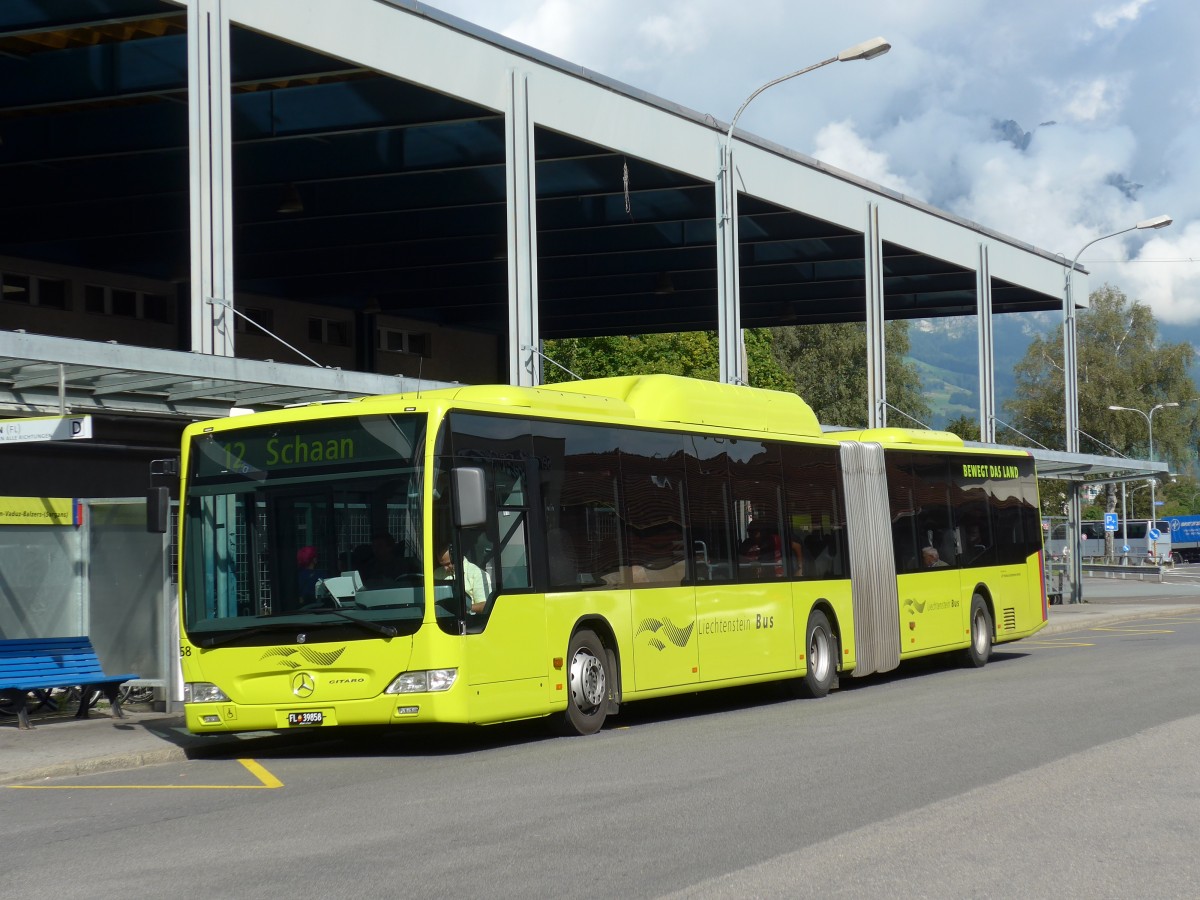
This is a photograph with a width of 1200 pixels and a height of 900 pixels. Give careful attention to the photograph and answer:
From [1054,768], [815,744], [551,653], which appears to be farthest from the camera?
[551,653]

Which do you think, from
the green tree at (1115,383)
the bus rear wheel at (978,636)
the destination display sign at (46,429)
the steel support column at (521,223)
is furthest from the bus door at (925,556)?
the green tree at (1115,383)

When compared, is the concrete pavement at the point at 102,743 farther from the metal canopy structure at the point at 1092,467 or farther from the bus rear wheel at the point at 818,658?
the metal canopy structure at the point at 1092,467

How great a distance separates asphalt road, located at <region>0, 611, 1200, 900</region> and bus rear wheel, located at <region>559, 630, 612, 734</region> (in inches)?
8.5

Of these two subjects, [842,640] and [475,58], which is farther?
[475,58]

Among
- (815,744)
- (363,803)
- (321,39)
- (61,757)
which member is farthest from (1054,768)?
(321,39)

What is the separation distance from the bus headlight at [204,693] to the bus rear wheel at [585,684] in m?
2.93

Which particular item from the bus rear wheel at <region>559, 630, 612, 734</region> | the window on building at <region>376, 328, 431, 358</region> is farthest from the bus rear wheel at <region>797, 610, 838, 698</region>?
the window on building at <region>376, 328, 431, 358</region>

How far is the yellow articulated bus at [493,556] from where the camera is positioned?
13.1 metres

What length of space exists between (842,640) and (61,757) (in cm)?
947

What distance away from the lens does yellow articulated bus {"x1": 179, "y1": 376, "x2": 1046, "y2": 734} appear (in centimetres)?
1313

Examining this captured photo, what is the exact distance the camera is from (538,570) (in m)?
14.2

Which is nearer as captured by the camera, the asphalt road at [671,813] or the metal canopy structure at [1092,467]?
the asphalt road at [671,813]

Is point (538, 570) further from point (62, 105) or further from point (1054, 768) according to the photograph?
point (62, 105)

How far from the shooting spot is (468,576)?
13.3 m
